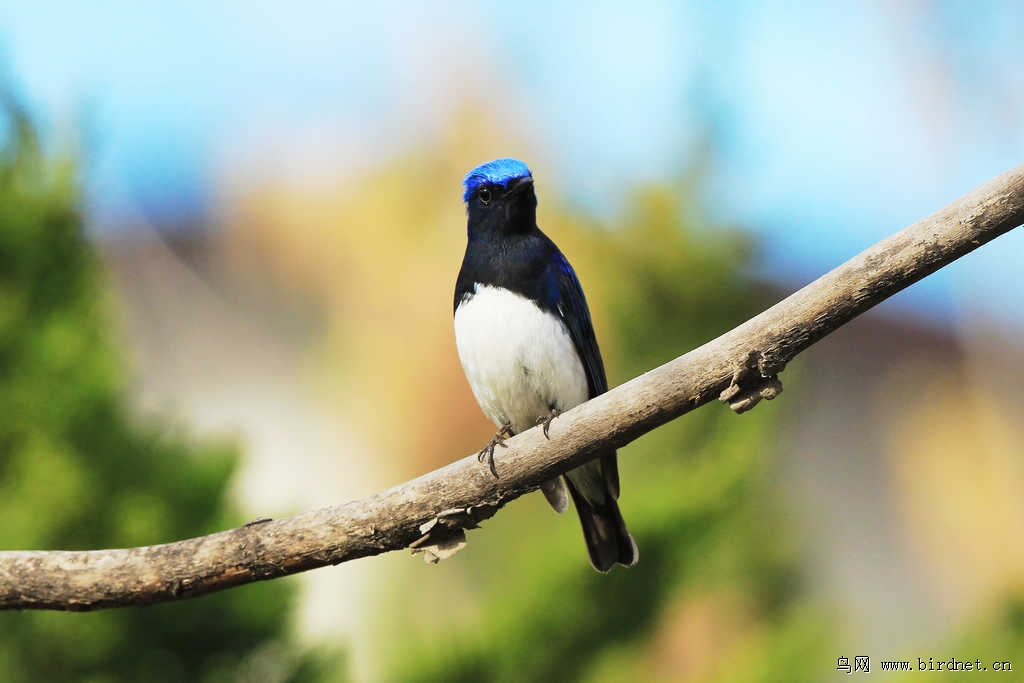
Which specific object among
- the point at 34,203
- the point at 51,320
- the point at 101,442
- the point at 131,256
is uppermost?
the point at 131,256

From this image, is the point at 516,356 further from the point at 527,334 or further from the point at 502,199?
the point at 502,199

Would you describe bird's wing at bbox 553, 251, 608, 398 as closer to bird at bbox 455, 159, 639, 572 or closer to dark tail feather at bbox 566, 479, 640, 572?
bird at bbox 455, 159, 639, 572

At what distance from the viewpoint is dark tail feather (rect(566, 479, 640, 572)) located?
174 inches

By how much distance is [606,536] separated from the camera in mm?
4457

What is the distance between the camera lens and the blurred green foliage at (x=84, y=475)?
4539 mm

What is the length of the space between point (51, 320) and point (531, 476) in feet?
8.89

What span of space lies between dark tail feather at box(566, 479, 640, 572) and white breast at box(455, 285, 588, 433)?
1.52 ft

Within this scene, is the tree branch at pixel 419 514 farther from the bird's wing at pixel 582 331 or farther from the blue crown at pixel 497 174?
the blue crown at pixel 497 174

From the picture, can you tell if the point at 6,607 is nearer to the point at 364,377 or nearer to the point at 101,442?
the point at 101,442

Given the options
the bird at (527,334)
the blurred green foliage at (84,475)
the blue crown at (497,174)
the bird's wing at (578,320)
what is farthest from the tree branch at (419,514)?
the blue crown at (497,174)

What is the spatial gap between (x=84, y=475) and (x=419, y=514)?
2086mm

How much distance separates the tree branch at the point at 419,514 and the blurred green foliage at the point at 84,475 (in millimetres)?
1330

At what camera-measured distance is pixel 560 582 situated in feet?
17.1

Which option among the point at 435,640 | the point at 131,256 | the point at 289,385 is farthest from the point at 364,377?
the point at 435,640
